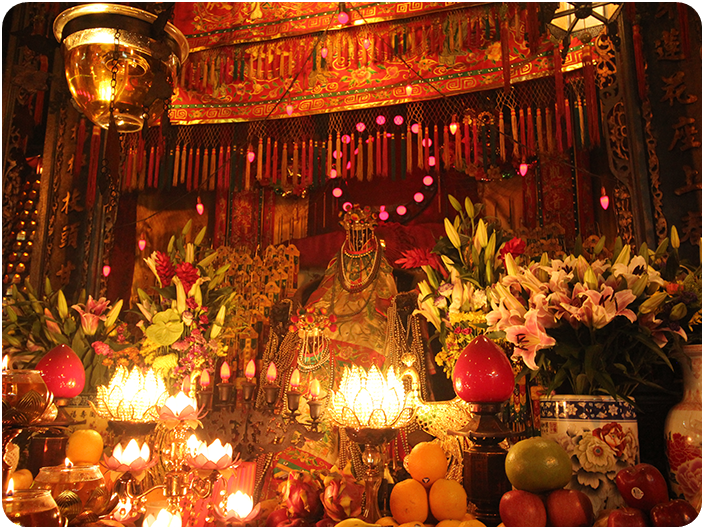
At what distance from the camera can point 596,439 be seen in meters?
1.19

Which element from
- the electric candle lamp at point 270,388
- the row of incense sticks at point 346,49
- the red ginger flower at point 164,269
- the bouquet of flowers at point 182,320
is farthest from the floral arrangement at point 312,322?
the row of incense sticks at point 346,49

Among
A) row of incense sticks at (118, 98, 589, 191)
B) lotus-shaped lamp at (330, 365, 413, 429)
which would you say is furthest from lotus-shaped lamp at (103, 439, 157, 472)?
row of incense sticks at (118, 98, 589, 191)

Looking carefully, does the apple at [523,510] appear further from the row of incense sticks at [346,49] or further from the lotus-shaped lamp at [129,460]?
the row of incense sticks at [346,49]

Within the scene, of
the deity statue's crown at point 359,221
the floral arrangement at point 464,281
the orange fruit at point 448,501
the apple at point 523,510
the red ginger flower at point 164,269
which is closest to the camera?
the apple at point 523,510

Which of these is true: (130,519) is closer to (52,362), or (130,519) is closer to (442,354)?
(52,362)

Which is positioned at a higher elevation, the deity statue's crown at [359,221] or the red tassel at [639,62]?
the red tassel at [639,62]

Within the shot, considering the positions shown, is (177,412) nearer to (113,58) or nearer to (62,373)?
(62,373)

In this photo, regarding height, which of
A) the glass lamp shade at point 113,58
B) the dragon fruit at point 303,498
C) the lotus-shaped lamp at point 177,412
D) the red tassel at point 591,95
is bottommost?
the dragon fruit at point 303,498

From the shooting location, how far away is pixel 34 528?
78 centimetres

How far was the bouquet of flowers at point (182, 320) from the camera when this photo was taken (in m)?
2.44

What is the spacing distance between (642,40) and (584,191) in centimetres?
76

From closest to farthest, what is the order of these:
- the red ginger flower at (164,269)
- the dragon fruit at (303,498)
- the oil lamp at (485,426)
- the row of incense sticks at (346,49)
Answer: the oil lamp at (485,426) → the dragon fruit at (303,498) → the red ginger flower at (164,269) → the row of incense sticks at (346,49)

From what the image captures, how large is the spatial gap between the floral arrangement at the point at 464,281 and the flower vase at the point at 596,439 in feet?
1.82

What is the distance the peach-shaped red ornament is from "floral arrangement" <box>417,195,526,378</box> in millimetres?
1174
